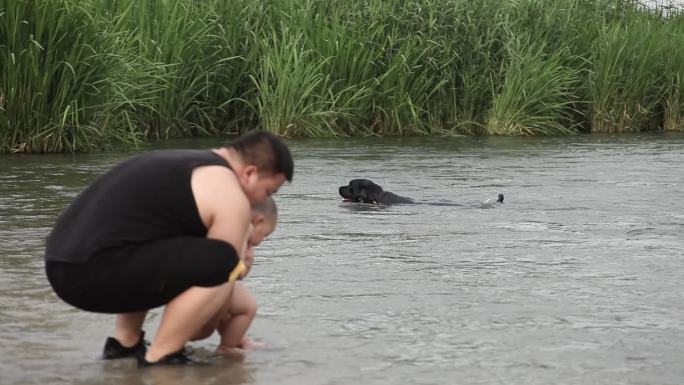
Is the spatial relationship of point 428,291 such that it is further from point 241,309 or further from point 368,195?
point 368,195

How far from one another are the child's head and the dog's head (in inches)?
204

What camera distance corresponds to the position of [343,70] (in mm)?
17516

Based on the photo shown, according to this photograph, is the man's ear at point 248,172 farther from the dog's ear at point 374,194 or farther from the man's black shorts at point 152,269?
the dog's ear at point 374,194

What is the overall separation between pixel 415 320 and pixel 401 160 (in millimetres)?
8922

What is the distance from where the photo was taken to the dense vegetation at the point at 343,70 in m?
13.8

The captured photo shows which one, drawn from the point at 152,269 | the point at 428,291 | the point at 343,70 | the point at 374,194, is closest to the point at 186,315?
the point at 152,269

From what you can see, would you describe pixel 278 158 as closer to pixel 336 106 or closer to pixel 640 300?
pixel 640 300

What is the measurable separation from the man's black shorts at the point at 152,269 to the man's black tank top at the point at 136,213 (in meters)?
0.03

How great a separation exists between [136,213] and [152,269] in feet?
0.66

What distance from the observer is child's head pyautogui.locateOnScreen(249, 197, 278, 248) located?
4.91 meters

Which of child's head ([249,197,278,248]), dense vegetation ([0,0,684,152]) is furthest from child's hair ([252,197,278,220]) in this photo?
dense vegetation ([0,0,684,152])

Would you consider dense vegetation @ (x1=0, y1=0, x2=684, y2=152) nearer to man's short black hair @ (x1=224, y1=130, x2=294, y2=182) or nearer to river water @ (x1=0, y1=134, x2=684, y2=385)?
river water @ (x1=0, y1=134, x2=684, y2=385)

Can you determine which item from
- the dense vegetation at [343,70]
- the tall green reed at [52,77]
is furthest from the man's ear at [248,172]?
the dense vegetation at [343,70]

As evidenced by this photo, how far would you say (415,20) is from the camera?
1867 centimetres
